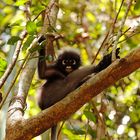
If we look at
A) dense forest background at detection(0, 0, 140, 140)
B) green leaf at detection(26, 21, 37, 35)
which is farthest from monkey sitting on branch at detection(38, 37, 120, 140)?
green leaf at detection(26, 21, 37, 35)

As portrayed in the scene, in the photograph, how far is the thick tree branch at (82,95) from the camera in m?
2.59

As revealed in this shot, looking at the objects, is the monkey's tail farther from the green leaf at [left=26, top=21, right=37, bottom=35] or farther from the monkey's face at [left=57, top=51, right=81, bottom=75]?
the green leaf at [left=26, top=21, right=37, bottom=35]

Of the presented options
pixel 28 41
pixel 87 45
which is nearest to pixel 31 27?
pixel 28 41

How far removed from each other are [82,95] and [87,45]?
243cm

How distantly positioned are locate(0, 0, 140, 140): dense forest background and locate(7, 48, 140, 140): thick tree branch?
0.69ft

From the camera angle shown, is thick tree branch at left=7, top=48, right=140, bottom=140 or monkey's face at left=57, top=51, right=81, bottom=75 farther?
monkey's face at left=57, top=51, right=81, bottom=75

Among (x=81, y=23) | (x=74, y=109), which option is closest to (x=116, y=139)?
(x=81, y=23)

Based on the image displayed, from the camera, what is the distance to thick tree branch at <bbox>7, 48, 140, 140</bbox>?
259 cm

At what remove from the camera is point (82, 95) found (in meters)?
2.70

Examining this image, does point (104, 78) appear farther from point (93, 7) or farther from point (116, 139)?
point (93, 7)

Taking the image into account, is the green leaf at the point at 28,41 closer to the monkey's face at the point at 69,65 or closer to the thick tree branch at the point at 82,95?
the thick tree branch at the point at 82,95

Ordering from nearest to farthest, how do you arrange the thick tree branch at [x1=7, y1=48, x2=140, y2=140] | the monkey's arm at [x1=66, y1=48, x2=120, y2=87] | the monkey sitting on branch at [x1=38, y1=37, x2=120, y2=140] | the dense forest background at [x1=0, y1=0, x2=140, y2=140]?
the thick tree branch at [x1=7, y1=48, x2=140, y2=140] < the dense forest background at [x1=0, y1=0, x2=140, y2=140] < the monkey's arm at [x1=66, y1=48, x2=120, y2=87] < the monkey sitting on branch at [x1=38, y1=37, x2=120, y2=140]

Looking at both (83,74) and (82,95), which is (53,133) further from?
(82,95)

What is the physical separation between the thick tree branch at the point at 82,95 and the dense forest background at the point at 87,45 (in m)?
0.21
